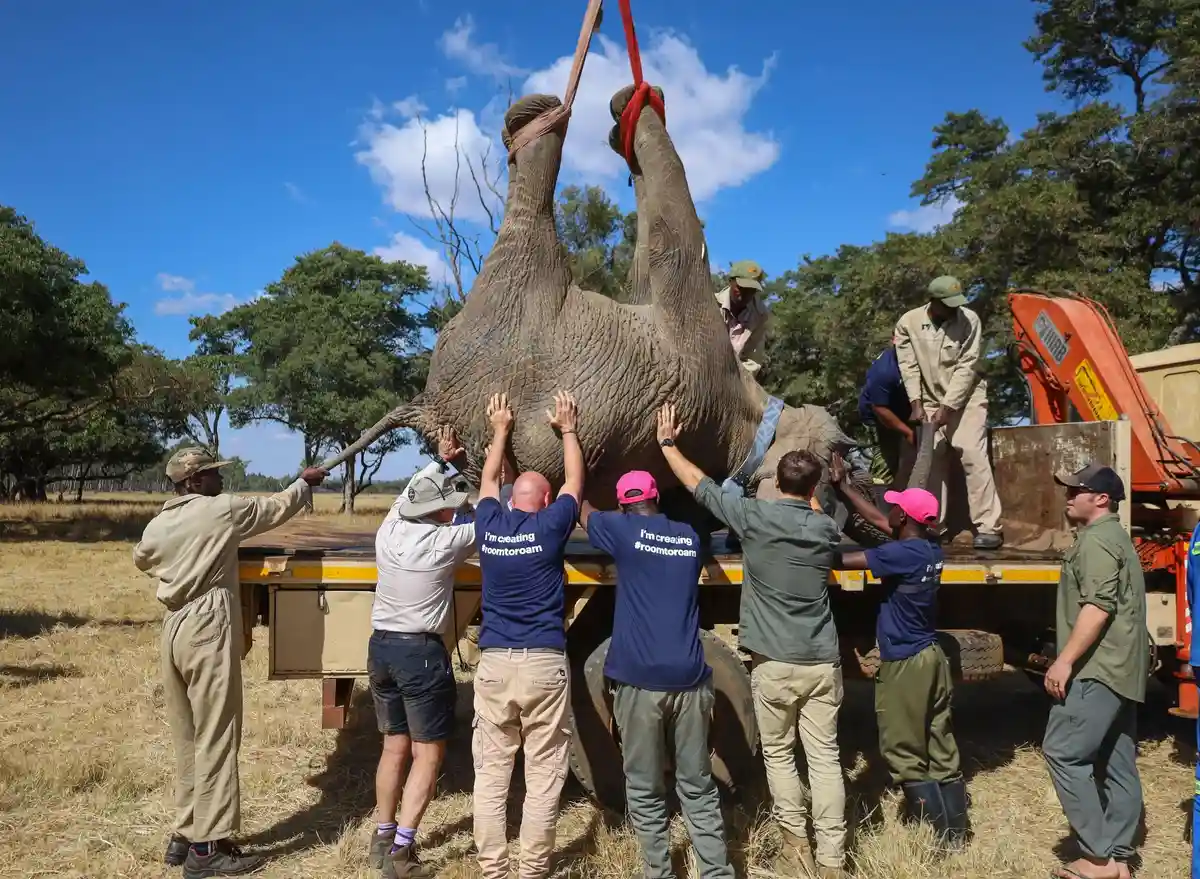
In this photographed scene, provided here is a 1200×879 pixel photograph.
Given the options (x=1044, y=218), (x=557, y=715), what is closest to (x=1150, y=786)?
(x=557, y=715)

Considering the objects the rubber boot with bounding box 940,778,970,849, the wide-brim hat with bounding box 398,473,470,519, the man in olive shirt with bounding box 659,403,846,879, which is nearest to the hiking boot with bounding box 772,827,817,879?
the man in olive shirt with bounding box 659,403,846,879

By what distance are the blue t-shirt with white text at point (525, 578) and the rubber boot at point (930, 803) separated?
1.90 meters

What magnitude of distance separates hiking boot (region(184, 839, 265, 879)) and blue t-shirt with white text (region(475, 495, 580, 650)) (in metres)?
1.53

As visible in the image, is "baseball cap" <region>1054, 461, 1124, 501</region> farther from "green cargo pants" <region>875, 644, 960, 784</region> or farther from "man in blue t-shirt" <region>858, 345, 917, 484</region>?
"man in blue t-shirt" <region>858, 345, 917, 484</region>

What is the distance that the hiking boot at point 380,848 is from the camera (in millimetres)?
3789

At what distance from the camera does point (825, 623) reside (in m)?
3.84

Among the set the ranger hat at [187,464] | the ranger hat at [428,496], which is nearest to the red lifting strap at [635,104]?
the ranger hat at [428,496]

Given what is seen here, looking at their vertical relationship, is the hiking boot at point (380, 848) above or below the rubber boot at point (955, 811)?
below

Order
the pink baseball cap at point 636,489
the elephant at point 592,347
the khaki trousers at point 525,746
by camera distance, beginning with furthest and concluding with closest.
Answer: the elephant at point 592,347 → the pink baseball cap at point 636,489 → the khaki trousers at point 525,746

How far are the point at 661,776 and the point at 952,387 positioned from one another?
3178 millimetres

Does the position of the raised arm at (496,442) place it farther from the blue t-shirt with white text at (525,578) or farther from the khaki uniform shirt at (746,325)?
the khaki uniform shirt at (746,325)

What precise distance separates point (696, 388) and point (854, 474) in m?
1.32

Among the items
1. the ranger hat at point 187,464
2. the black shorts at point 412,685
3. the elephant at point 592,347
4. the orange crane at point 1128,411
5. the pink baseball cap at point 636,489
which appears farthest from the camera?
the orange crane at point 1128,411

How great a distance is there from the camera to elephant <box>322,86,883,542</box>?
4281mm
